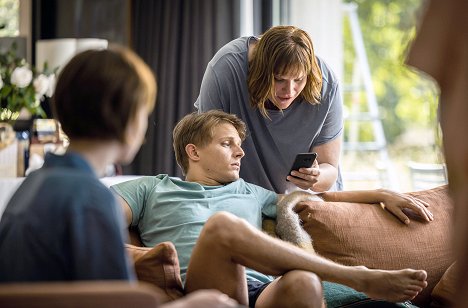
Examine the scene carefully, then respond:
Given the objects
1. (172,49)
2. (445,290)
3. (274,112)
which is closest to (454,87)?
(445,290)

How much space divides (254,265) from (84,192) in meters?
0.78

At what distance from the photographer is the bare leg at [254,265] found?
225 cm

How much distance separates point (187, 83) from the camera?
18.7 feet

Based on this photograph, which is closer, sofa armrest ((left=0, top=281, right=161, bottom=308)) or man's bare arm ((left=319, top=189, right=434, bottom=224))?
sofa armrest ((left=0, top=281, right=161, bottom=308))

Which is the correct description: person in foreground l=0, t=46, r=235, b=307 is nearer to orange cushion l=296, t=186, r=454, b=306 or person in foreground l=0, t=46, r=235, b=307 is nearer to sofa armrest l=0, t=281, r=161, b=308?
sofa armrest l=0, t=281, r=161, b=308

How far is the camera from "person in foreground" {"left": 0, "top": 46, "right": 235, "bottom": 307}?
5.30ft

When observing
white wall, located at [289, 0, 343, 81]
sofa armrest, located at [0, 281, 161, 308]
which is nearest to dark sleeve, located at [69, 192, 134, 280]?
sofa armrest, located at [0, 281, 161, 308]

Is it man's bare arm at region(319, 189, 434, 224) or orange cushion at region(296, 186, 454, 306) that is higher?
man's bare arm at region(319, 189, 434, 224)

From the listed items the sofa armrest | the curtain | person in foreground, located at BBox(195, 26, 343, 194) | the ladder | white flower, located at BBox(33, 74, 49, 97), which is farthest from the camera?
the ladder

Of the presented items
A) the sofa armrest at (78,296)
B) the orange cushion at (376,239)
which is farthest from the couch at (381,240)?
the sofa armrest at (78,296)

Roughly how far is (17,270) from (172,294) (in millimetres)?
825

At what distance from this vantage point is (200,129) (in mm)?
2975

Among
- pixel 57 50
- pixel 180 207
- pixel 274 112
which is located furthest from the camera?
pixel 57 50

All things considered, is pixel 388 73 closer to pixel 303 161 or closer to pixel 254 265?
pixel 303 161
